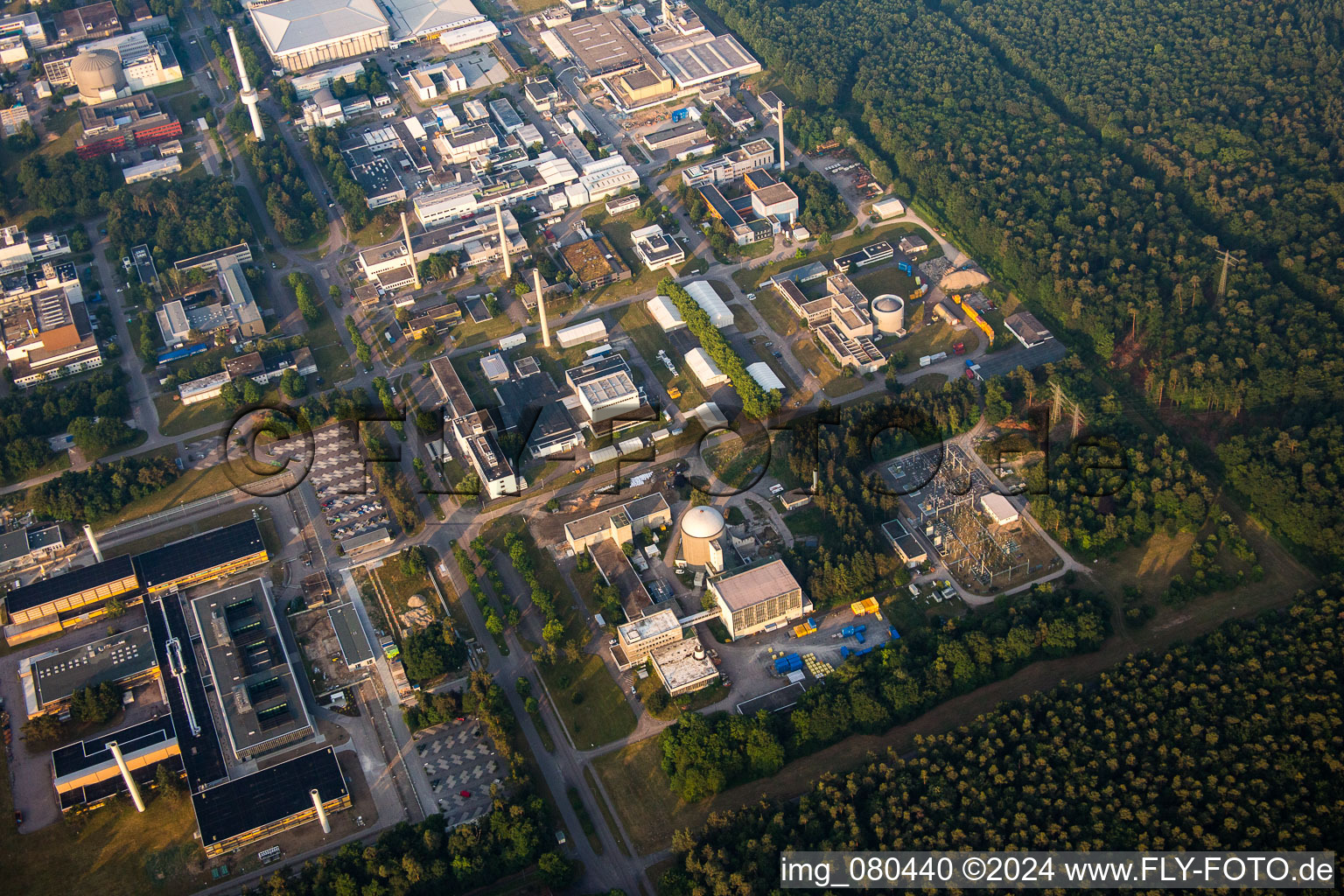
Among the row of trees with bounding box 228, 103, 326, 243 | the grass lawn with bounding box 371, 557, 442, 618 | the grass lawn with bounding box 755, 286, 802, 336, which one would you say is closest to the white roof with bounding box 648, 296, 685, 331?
the grass lawn with bounding box 755, 286, 802, 336

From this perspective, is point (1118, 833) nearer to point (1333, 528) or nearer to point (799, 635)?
point (799, 635)

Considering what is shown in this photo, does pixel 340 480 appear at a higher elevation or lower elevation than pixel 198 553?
lower

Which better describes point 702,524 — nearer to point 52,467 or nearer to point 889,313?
point 889,313

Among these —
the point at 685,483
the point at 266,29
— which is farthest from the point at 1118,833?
the point at 266,29

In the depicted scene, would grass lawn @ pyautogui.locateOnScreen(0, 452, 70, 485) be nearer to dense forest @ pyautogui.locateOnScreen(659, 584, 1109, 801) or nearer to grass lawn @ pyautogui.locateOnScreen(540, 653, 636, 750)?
grass lawn @ pyautogui.locateOnScreen(540, 653, 636, 750)

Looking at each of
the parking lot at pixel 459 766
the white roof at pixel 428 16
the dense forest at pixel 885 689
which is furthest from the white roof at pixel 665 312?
the white roof at pixel 428 16

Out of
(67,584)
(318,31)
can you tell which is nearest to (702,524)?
(67,584)
